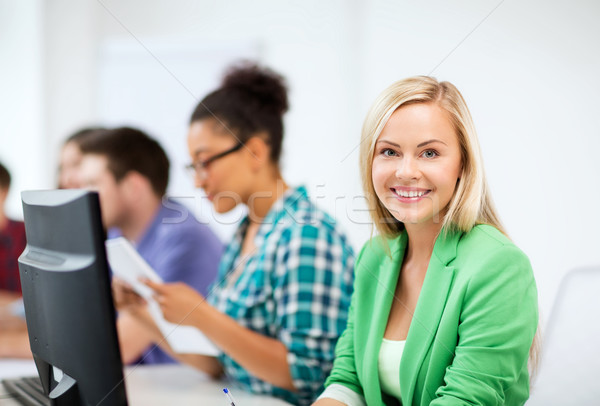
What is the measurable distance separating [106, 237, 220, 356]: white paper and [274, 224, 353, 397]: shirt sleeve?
202 mm

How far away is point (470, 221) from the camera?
2.85 ft

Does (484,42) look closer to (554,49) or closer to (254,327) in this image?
(554,49)

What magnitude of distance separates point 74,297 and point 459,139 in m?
0.63

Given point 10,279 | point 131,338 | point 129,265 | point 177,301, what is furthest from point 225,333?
point 10,279

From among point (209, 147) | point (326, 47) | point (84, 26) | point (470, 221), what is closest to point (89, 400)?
point (470, 221)

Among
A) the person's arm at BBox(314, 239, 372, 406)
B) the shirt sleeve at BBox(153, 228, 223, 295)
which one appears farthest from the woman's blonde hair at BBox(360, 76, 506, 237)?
the shirt sleeve at BBox(153, 228, 223, 295)

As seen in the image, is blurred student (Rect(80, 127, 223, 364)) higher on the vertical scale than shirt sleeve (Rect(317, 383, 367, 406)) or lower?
higher

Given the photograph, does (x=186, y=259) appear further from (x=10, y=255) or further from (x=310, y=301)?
(x=10, y=255)

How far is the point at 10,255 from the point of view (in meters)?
2.18

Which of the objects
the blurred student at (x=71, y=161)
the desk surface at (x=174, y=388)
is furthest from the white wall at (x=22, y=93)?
the desk surface at (x=174, y=388)

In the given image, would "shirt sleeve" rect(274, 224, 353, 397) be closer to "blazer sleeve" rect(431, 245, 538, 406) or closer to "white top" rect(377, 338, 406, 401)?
"white top" rect(377, 338, 406, 401)

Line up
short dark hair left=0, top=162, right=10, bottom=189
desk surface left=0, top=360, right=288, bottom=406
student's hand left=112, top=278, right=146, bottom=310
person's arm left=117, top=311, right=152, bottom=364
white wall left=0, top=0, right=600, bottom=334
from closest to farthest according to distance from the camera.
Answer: desk surface left=0, top=360, right=288, bottom=406
white wall left=0, top=0, right=600, bottom=334
student's hand left=112, top=278, right=146, bottom=310
person's arm left=117, top=311, right=152, bottom=364
short dark hair left=0, top=162, right=10, bottom=189

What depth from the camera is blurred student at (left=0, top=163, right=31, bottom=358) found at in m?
1.83

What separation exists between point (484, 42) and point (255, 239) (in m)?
0.86
